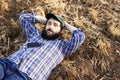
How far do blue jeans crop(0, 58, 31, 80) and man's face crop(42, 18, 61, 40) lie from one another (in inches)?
25.1

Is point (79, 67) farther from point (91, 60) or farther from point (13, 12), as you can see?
point (13, 12)

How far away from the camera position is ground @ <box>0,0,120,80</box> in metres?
4.60

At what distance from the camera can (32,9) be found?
541 cm

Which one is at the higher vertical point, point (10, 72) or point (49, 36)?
point (49, 36)

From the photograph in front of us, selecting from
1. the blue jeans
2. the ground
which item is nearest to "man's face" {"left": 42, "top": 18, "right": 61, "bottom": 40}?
the ground

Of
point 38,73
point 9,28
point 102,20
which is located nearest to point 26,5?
point 9,28

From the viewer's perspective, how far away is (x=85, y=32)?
16.8 ft

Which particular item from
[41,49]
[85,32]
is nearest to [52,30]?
[41,49]

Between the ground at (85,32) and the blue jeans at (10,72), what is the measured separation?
0.67 meters

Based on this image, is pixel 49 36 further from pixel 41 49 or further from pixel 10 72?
→ pixel 10 72

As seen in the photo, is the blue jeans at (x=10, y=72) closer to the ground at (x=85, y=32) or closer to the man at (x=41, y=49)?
the man at (x=41, y=49)

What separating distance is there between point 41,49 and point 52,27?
320 millimetres

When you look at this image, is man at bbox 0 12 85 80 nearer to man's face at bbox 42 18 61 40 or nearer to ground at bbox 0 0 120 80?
man's face at bbox 42 18 61 40

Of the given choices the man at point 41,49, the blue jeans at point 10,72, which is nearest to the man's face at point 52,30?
the man at point 41,49
